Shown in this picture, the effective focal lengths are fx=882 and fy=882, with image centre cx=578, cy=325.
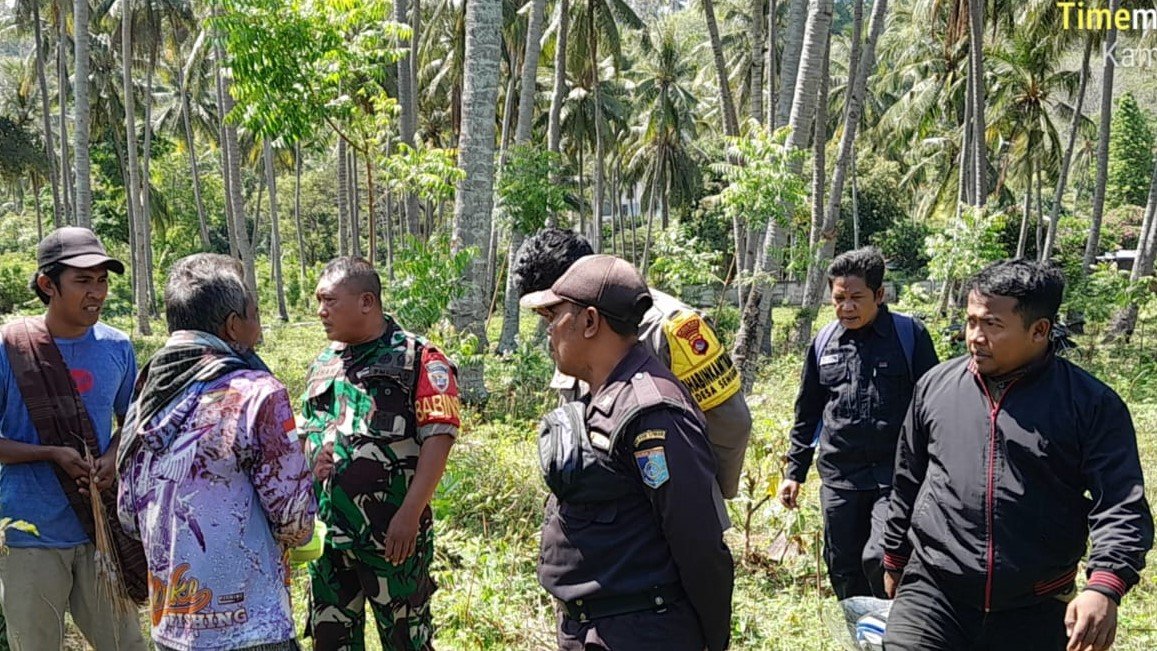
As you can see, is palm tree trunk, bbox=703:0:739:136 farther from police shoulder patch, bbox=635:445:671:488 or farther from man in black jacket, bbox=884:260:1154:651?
Result: police shoulder patch, bbox=635:445:671:488

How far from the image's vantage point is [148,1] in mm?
25047

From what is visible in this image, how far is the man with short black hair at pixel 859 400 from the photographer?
388cm

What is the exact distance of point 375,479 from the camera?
3.22 metres

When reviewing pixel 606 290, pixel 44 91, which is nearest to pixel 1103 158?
pixel 606 290

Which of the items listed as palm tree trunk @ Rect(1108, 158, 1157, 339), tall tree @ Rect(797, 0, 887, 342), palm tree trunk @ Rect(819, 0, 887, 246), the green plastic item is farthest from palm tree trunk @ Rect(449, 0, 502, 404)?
palm tree trunk @ Rect(1108, 158, 1157, 339)

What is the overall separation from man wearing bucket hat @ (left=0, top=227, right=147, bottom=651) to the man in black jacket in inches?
104

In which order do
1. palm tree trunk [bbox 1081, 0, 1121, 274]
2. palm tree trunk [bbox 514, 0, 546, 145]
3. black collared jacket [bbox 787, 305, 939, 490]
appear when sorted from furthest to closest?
palm tree trunk [bbox 1081, 0, 1121, 274] < palm tree trunk [bbox 514, 0, 546, 145] < black collared jacket [bbox 787, 305, 939, 490]

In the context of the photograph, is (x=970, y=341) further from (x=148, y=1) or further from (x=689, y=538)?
(x=148, y=1)

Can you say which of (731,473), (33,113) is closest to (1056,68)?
(731,473)

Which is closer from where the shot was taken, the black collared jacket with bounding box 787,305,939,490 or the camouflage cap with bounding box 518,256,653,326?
the camouflage cap with bounding box 518,256,653,326

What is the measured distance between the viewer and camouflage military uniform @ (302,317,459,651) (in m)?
3.21

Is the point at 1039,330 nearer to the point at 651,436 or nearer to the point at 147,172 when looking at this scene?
the point at 651,436

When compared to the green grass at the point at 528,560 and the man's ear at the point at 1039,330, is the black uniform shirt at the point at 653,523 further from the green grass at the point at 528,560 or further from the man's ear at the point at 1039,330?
the green grass at the point at 528,560

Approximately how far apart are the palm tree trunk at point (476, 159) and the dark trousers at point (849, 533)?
4.07 m
